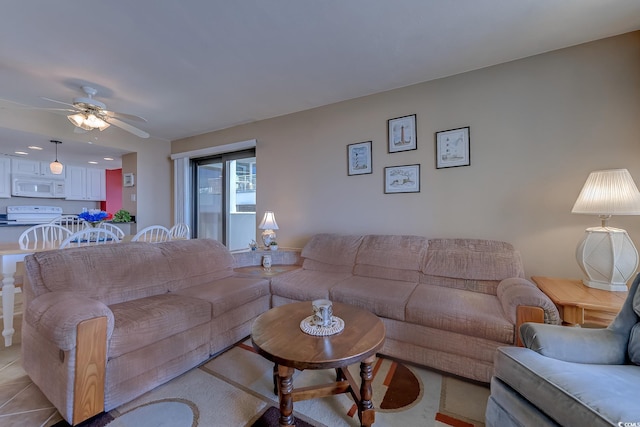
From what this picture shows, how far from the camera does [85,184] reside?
586 centimetres

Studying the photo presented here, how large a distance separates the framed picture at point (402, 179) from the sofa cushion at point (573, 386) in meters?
1.83

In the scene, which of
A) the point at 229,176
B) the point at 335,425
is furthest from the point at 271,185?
the point at 335,425

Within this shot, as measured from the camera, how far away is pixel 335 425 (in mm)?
1346

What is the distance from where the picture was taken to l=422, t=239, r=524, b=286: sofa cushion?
210 cm

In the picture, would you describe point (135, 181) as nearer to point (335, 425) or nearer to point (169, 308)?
point (169, 308)

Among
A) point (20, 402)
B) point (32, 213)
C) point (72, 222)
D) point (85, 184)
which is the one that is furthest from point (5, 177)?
point (20, 402)

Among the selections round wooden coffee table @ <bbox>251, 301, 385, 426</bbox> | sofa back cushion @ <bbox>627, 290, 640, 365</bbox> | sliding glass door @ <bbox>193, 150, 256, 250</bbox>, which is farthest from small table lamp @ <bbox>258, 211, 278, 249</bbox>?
sofa back cushion @ <bbox>627, 290, 640, 365</bbox>

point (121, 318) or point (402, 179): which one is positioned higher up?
point (402, 179)

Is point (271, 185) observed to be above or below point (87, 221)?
above

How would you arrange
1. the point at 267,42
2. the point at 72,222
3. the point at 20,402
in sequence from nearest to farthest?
the point at 20,402 < the point at 267,42 < the point at 72,222

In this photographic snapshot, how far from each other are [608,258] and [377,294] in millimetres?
1511

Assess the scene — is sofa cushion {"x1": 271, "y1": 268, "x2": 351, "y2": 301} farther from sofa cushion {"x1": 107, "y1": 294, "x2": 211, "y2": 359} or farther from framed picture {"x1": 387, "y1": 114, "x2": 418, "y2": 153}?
framed picture {"x1": 387, "y1": 114, "x2": 418, "y2": 153}

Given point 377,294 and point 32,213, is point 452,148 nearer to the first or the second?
point 377,294

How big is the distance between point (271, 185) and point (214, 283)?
1708 mm
